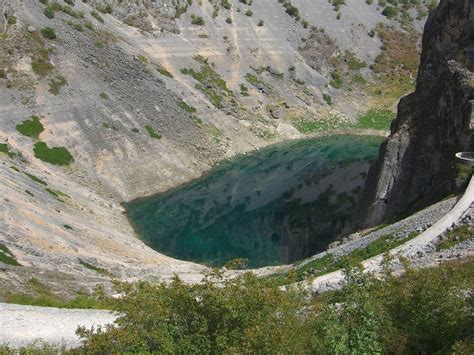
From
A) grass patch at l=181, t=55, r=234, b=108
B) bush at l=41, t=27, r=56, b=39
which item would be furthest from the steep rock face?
bush at l=41, t=27, r=56, b=39

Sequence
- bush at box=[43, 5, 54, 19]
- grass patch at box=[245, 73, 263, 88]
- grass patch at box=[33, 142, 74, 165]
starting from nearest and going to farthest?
grass patch at box=[33, 142, 74, 165], bush at box=[43, 5, 54, 19], grass patch at box=[245, 73, 263, 88]

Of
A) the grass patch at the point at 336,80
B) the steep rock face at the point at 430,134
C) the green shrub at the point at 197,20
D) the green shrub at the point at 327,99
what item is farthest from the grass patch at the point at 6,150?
the grass patch at the point at 336,80

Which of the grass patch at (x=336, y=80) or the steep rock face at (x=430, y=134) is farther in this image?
the grass patch at (x=336, y=80)

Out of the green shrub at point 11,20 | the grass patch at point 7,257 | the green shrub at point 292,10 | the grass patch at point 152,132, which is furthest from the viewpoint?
the green shrub at point 292,10

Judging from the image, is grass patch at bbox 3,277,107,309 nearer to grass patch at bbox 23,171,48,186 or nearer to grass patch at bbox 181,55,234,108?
grass patch at bbox 23,171,48,186

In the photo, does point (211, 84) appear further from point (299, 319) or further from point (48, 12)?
point (299, 319)

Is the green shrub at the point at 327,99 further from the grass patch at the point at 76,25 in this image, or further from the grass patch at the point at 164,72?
the grass patch at the point at 76,25
